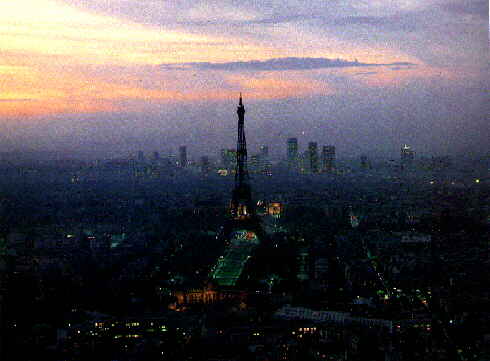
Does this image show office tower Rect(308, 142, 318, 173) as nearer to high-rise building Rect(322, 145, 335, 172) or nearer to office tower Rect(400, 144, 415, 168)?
high-rise building Rect(322, 145, 335, 172)

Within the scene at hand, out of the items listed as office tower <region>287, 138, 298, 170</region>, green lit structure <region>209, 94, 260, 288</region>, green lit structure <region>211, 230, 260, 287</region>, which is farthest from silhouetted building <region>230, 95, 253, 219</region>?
office tower <region>287, 138, 298, 170</region>

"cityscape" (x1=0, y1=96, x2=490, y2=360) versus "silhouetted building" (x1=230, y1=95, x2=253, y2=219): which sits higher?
"silhouetted building" (x1=230, y1=95, x2=253, y2=219)

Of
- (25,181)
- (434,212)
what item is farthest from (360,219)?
(25,181)

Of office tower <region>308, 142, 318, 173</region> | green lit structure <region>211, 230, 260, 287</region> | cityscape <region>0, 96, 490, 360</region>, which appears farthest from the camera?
office tower <region>308, 142, 318, 173</region>

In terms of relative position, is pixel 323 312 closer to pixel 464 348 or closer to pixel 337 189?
pixel 464 348

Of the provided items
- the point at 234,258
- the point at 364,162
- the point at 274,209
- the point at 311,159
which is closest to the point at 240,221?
the point at 234,258

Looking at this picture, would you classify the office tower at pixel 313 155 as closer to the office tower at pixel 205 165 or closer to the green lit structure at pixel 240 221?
the office tower at pixel 205 165

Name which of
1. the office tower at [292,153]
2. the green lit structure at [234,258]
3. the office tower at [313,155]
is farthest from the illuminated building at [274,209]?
the green lit structure at [234,258]
